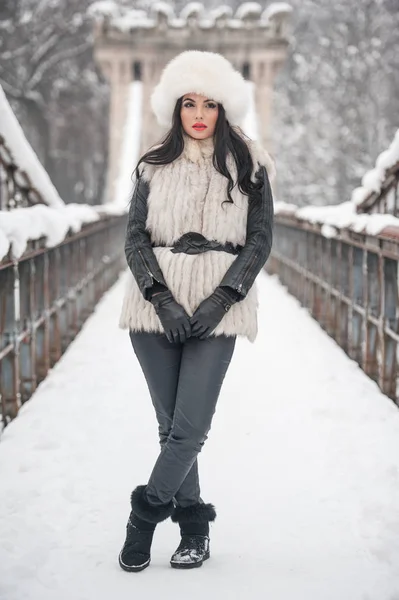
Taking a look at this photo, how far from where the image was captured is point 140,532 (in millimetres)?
2846

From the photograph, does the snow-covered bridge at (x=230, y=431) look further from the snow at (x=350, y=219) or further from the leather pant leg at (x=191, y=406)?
the leather pant leg at (x=191, y=406)

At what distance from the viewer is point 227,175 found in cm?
283

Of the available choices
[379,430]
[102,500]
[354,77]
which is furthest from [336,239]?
[354,77]

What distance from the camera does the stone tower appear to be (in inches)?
1052

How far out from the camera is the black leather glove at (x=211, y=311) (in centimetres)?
269

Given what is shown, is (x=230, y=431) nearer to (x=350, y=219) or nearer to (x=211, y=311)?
(x=211, y=311)

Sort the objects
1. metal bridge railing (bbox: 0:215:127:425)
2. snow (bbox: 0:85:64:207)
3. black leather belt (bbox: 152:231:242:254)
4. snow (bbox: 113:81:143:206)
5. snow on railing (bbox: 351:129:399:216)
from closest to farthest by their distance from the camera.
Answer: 1. black leather belt (bbox: 152:231:242:254)
2. metal bridge railing (bbox: 0:215:127:425)
3. snow (bbox: 0:85:64:207)
4. snow on railing (bbox: 351:129:399:216)
5. snow (bbox: 113:81:143:206)

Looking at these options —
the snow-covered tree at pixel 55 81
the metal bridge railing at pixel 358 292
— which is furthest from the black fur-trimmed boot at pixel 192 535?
the snow-covered tree at pixel 55 81

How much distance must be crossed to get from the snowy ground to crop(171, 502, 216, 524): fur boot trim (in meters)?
0.15

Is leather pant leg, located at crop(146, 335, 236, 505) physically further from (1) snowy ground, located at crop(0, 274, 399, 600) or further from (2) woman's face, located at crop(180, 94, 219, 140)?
(2) woman's face, located at crop(180, 94, 219, 140)

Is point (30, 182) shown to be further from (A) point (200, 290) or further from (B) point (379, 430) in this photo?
(A) point (200, 290)

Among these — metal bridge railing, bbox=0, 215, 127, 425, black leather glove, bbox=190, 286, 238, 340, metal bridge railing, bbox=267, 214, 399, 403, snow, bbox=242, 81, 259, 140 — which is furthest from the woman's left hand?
snow, bbox=242, 81, 259, 140

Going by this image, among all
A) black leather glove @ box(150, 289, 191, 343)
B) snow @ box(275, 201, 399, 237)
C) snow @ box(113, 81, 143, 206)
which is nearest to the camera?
black leather glove @ box(150, 289, 191, 343)

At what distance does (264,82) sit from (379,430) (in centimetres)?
2437
